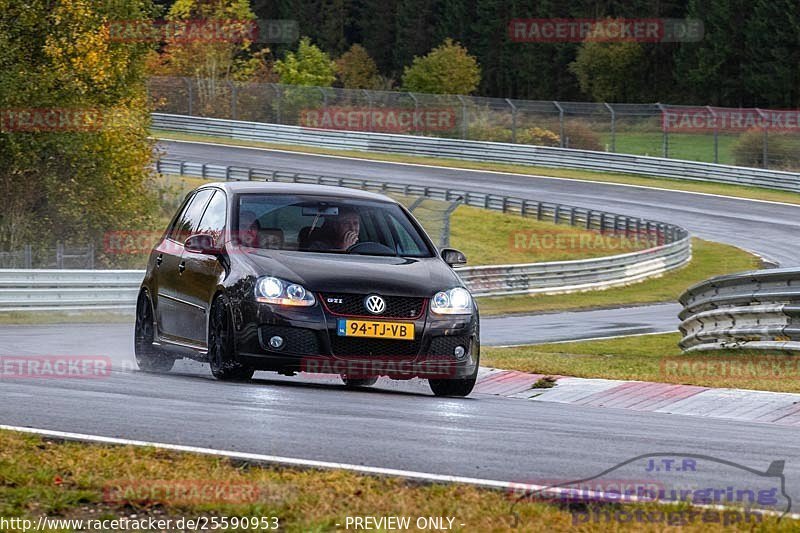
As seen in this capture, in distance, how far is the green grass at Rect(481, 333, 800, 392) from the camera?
39.8 feet

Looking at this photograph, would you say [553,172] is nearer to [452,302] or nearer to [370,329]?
[452,302]

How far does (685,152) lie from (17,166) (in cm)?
4070

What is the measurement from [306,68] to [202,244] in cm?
7471

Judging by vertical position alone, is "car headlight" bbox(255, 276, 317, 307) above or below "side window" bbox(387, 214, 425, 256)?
below

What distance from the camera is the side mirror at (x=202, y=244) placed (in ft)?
35.3

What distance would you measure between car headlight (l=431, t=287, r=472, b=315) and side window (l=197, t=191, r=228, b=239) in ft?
6.41

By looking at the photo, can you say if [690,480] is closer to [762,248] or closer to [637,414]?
[637,414]

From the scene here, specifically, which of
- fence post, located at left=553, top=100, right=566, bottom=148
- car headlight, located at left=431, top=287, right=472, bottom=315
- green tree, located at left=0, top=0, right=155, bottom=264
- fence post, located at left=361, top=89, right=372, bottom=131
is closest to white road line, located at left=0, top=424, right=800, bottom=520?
car headlight, located at left=431, top=287, right=472, bottom=315

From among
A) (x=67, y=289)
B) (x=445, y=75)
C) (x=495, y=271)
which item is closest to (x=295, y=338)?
(x=67, y=289)

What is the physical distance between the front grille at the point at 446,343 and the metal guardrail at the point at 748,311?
4.66 meters

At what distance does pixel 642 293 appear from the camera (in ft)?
106

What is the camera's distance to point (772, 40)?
84688 mm

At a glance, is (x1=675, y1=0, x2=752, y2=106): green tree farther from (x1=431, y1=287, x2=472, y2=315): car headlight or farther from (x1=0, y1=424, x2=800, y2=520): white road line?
(x1=0, y1=424, x2=800, y2=520): white road line

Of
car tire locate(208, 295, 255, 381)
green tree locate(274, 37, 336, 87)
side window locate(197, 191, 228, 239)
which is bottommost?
green tree locate(274, 37, 336, 87)
